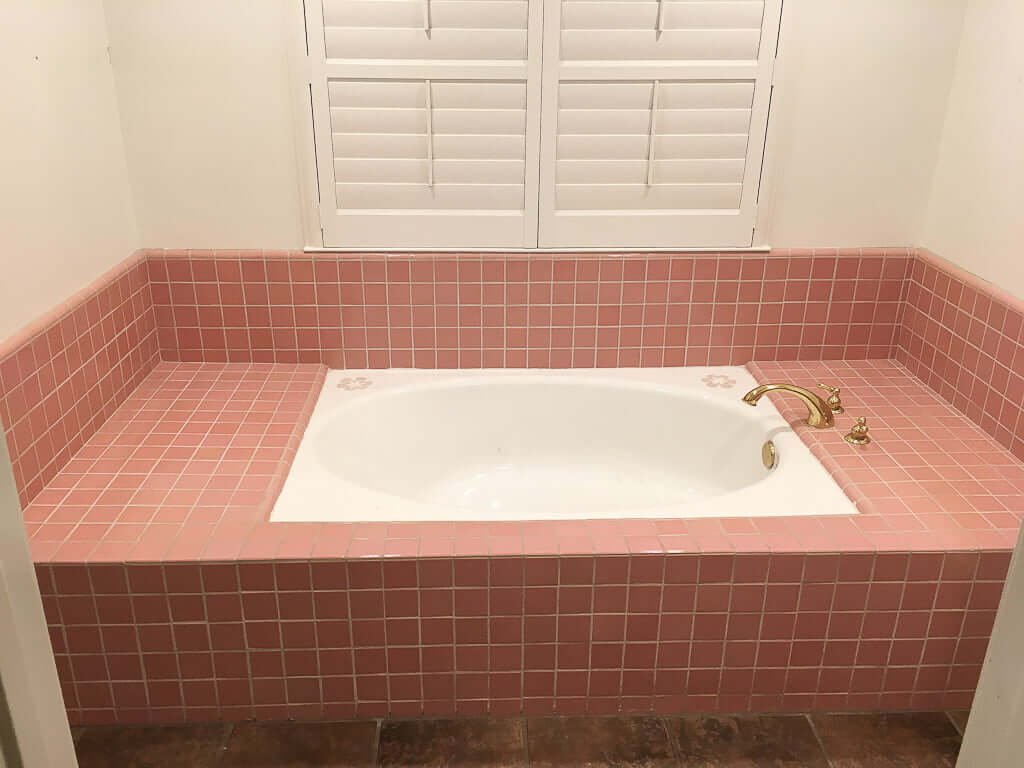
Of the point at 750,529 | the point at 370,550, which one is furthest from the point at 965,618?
the point at 370,550

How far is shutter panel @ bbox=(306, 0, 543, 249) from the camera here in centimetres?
210

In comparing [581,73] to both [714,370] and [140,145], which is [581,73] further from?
[140,145]

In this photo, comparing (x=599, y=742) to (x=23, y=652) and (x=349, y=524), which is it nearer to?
(x=349, y=524)

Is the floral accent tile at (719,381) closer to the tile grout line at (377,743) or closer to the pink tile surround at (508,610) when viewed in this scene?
the pink tile surround at (508,610)

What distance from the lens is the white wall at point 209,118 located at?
2.10 meters

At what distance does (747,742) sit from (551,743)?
15.3 inches

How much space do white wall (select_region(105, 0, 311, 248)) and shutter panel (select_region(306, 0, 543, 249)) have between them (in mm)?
113

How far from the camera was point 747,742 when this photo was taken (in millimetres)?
1653

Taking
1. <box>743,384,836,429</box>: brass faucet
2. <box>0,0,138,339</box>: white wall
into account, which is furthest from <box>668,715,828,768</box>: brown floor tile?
<box>0,0,138,339</box>: white wall

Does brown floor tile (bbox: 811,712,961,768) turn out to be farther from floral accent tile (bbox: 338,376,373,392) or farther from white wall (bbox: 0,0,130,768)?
white wall (bbox: 0,0,130,768)

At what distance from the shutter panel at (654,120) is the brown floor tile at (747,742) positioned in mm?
1260

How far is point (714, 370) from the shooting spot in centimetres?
246

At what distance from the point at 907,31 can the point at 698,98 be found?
569mm

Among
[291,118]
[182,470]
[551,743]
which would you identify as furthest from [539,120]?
[551,743]
